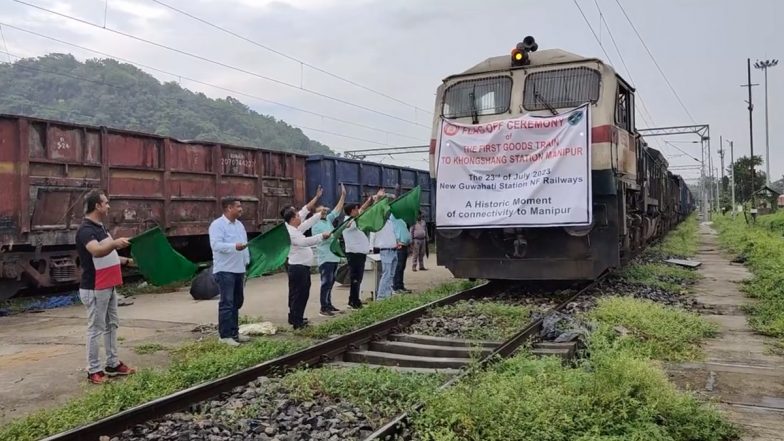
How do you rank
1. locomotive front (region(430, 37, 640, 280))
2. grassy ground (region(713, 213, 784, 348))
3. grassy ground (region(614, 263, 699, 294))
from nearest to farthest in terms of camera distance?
grassy ground (region(713, 213, 784, 348)) < locomotive front (region(430, 37, 640, 280)) < grassy ground (region(614, 263, 699, 294))

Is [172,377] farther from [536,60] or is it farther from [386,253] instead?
[536,60]

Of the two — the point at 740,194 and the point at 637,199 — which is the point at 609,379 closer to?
the point at 637,199

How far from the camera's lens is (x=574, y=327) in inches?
270

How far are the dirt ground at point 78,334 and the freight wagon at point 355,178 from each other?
471 centimetres

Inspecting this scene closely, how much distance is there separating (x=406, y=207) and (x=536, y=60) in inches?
126

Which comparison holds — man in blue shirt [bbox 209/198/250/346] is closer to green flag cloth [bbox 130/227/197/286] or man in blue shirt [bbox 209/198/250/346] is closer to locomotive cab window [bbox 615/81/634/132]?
green flag cloth [bbox 130/227/197/286]

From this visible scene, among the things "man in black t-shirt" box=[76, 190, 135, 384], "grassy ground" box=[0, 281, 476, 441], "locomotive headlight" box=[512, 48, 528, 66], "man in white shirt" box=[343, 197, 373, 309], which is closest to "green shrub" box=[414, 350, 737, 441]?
"grassy ground" box=[0, 281, 476, 441]

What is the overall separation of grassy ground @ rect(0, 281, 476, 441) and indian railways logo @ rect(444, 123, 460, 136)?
9.55 feet

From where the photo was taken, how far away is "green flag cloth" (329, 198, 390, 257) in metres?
9.25

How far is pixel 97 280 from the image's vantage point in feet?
19.0

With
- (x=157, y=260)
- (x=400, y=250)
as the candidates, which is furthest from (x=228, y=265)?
(x=400, y=250)

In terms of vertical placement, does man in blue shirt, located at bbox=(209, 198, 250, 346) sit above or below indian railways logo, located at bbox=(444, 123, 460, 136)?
below

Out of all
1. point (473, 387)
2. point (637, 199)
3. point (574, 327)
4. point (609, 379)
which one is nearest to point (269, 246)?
point (574, 327)

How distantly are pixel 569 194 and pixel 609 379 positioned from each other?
4593 millimetres
